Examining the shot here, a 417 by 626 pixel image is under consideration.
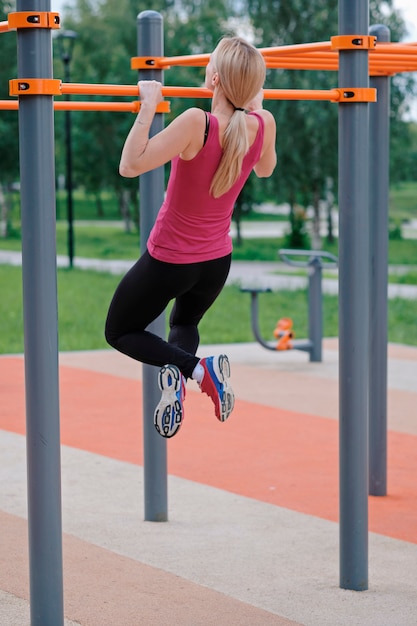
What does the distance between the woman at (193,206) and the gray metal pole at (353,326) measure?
1.54ft

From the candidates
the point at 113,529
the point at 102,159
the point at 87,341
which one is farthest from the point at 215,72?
the point at 102,159

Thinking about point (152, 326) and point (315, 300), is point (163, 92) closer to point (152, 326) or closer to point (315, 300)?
point (152, 326)

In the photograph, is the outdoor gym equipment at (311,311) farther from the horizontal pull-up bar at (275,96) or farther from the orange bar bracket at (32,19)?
the orange bar bracket at (32,19)

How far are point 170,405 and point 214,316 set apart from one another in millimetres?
11152

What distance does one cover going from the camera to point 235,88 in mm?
3555

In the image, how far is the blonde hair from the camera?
11.6 ft

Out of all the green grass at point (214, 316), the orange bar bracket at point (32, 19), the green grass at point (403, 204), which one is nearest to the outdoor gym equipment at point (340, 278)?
the orange bar bracket at point (32, 19)

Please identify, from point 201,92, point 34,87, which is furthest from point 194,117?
point 201,92

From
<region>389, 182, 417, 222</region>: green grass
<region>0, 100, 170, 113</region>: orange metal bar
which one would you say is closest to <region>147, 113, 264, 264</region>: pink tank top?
<region>0, 100, 170, 113</region>: orange metal bar

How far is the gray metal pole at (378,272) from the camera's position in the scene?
18.7ft

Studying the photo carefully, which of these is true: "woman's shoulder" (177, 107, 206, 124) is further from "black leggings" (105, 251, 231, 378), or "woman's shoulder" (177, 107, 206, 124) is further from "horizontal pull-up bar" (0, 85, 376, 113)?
"horizontal pull-up bar" (0, 85, 376, 113)

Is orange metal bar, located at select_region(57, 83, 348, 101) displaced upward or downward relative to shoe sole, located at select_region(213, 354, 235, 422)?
upward

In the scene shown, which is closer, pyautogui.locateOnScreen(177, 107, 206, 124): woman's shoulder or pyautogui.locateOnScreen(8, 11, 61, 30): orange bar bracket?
pyautogui.locateOnScreen(8, 11, 61, 30): orange bar bracket

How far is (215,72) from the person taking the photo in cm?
361
